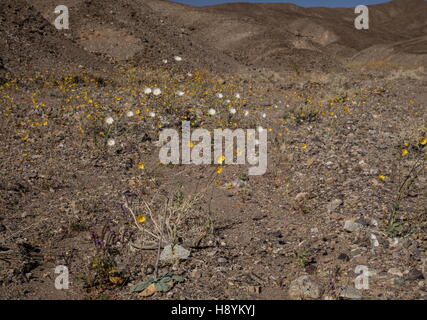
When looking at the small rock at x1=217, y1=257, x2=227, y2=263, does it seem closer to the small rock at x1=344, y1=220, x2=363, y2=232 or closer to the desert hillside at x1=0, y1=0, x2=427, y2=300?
the desert hillside at x1=0, y1=0, x2=427, y2=300

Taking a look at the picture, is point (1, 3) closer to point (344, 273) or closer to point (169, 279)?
point (169, 279)

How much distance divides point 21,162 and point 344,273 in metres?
4.84

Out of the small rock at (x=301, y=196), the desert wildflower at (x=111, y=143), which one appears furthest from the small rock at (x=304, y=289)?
the desert wildflower at (x=111, y=143)

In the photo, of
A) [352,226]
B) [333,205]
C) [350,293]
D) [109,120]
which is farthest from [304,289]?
[109,120]

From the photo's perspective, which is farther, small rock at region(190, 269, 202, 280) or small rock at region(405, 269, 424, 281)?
small rock at region(190, 269, 202, 280)

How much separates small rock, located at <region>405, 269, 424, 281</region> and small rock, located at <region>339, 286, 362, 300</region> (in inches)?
18.0

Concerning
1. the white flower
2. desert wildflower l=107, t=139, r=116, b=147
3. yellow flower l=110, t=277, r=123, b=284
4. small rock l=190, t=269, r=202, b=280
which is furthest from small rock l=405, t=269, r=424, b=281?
the white flower

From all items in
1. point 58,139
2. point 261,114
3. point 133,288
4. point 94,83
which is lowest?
point 133,288

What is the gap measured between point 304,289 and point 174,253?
122cm

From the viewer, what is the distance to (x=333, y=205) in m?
4.02

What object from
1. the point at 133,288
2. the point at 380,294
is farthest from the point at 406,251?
the point at 133,288

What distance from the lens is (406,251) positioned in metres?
3.02

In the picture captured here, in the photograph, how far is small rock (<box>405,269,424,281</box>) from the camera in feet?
8.86

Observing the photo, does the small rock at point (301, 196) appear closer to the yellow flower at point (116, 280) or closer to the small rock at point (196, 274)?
the small rock at point (196, 274)
